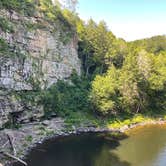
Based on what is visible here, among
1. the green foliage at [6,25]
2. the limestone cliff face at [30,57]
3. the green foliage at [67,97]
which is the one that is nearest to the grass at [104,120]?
the green foliage at [67,97]

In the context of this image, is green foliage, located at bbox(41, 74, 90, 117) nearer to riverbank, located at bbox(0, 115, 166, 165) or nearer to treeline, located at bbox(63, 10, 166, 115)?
treeline, located at bbox(63, 10, 166, 115)

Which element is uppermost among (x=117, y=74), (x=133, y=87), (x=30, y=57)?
(x=30, y=57)

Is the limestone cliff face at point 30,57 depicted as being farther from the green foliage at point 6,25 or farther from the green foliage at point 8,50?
the green foliage at point 6,25

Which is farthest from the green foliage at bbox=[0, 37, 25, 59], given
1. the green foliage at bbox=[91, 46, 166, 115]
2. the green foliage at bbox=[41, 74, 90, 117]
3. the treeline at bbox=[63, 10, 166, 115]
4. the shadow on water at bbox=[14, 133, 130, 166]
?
the green foliage at bbox=[91, 46, 166, 115]

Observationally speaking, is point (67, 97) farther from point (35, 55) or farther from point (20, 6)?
point (20, 6)

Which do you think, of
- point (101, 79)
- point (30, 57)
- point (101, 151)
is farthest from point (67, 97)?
point (101, 151)

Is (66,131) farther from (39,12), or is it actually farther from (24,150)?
(39,12)

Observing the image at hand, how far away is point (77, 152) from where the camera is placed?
37094 mm

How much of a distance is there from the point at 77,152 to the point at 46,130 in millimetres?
8605

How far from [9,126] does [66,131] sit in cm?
924

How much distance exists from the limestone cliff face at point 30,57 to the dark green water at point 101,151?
756cm

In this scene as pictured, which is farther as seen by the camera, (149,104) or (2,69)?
(149,104)

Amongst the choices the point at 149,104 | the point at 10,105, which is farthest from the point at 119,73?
the point at 10,105

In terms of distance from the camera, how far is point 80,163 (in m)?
33.3
